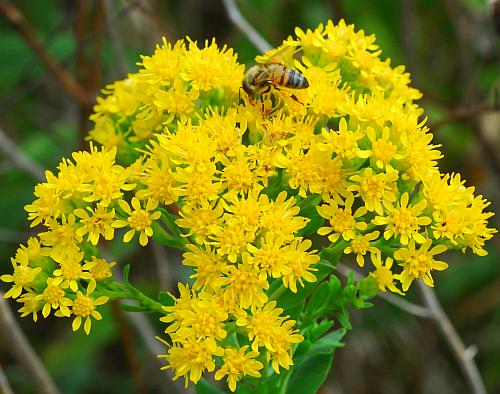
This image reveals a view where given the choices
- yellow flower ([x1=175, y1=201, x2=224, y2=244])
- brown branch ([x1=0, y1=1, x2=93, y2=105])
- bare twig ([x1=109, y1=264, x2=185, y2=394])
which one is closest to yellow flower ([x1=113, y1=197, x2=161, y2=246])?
yellow flower ([x1=175, y1=201, x2=224, y2=244])

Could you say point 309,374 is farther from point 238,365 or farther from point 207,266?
point 207,266

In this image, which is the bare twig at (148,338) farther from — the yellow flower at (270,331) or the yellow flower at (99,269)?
the yellow flower at (270,331)

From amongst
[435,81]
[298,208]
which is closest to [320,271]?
[298,208]

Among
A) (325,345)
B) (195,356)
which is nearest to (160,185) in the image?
(195,356)

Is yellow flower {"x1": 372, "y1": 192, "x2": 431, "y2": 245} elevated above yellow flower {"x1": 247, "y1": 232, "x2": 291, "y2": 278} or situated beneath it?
situated beneath

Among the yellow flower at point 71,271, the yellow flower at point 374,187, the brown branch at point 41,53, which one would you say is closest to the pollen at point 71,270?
the yellow flower at point 71,271

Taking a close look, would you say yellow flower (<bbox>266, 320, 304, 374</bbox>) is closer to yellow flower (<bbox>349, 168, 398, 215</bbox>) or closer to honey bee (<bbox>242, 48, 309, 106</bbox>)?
yellow flower (<bbox>349, 168, 398, 215</bbox>)

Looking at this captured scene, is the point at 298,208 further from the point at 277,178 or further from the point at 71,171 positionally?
the point at 71,171
